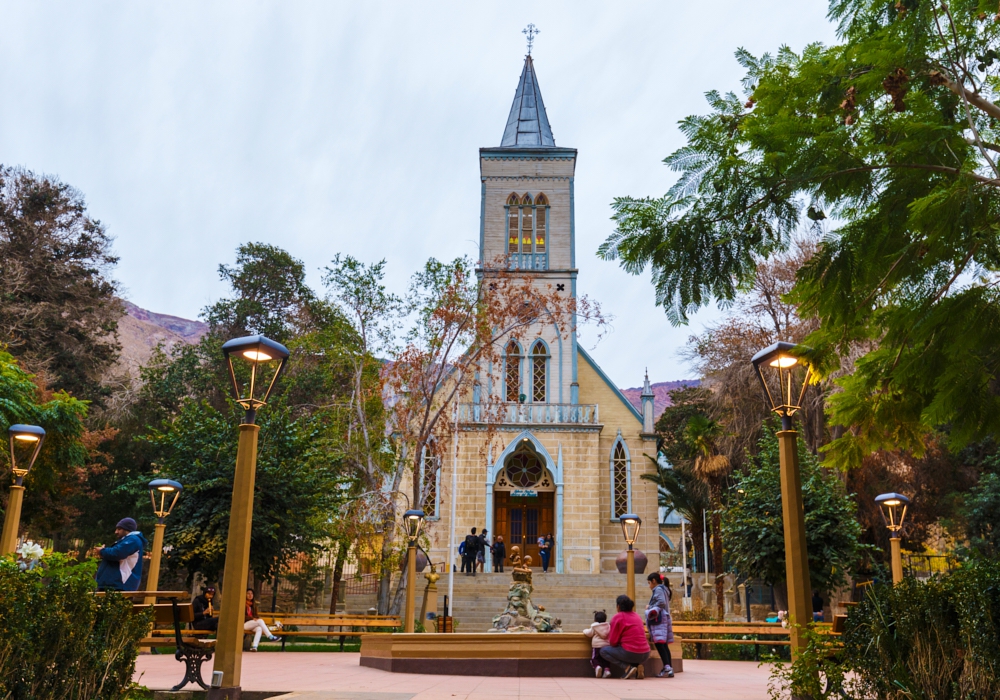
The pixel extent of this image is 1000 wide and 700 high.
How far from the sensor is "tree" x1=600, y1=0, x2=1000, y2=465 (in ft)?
21.6

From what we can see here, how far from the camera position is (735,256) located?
7219mm

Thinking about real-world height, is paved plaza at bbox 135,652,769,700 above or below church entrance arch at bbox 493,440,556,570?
below

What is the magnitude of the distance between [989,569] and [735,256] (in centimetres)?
311

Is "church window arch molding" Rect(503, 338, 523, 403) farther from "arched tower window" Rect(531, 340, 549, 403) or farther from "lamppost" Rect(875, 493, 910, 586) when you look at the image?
"lamppost" Rect(875, 493, 910, 586)

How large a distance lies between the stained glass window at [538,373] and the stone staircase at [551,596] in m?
7.42

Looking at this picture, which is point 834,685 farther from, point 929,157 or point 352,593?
point 352,593

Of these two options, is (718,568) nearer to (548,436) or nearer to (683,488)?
(683,488)

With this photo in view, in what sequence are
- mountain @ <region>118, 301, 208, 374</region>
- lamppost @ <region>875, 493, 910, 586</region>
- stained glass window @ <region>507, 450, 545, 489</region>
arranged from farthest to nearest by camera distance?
1. mountain @ <region>118, 301, 208, 374</region>
2. stained glass window @ <region>507, 450, 545, 489</region>
3. lamppost @ <region>875, 493, 910, 586</region>

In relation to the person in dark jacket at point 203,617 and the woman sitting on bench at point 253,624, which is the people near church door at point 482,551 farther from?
the person in dark jacket at point 203,617

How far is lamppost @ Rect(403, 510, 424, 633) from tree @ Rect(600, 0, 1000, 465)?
40.7 ft

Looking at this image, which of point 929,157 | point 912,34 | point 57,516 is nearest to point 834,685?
point 929,157

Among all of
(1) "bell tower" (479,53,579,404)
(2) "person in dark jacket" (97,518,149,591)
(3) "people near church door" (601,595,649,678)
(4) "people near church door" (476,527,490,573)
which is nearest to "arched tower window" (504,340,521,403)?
(1) "bell tower" (479,53,579,404)

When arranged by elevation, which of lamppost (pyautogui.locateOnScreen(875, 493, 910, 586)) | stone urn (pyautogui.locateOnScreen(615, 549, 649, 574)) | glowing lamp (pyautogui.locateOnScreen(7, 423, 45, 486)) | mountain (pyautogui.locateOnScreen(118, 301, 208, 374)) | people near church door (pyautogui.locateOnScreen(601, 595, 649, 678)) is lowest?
people near church door (pyautogui.locateOnScreen(601, 595, 649, 678))

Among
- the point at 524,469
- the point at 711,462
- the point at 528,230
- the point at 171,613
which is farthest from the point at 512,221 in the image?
the point at 171,613
